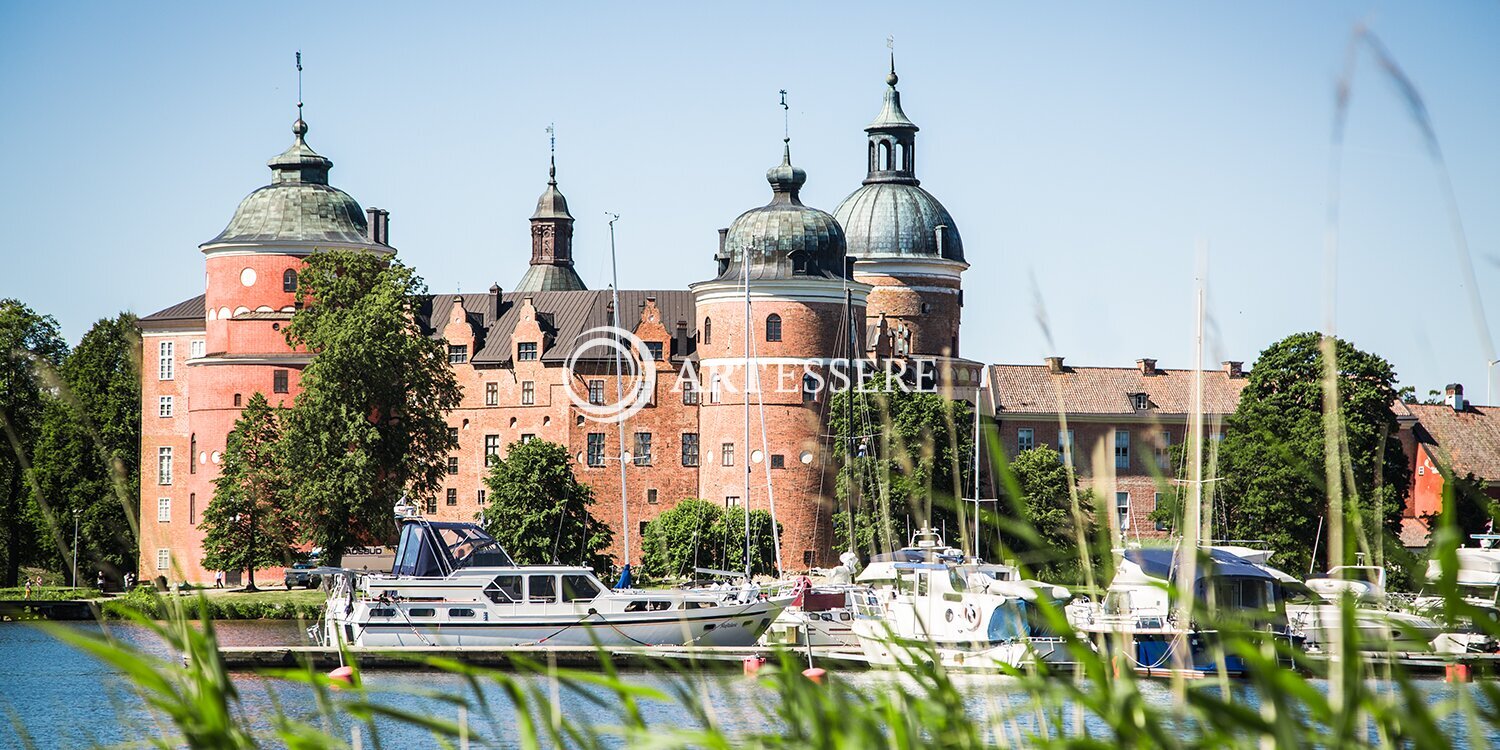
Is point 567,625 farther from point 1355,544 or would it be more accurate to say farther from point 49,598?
point 1355,544

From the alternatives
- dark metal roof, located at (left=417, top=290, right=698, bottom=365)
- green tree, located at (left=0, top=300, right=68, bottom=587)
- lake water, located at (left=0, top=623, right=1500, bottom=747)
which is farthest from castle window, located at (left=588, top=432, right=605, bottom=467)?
lake water, located at (left=0, top=623, right=1500, bottom=747)

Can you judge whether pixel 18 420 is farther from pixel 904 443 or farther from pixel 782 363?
pixel 904 443

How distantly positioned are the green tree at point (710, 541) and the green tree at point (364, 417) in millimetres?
8784

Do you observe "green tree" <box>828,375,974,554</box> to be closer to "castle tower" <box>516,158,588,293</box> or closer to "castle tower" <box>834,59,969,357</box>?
"castle tower" <box>834,59,969,357</box>

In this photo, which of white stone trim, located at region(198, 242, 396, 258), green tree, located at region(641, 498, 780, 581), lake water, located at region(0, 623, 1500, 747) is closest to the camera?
lake water, located at region(0, 623, 1500, 747)

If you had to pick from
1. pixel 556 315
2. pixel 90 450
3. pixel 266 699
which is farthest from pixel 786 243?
pixel 266 699

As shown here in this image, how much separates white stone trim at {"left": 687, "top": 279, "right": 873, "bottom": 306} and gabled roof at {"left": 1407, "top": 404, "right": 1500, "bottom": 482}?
85.2 feet

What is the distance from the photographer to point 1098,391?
257 feet

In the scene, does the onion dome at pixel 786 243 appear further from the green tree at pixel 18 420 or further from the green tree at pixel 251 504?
the green tree at pixel 18 420

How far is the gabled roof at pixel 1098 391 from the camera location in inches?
3034

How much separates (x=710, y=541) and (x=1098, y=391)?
22.7 m

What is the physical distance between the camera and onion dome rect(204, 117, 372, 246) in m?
65.2

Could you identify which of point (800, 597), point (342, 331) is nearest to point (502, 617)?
point (800, 597)

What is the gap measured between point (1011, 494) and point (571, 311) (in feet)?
238
